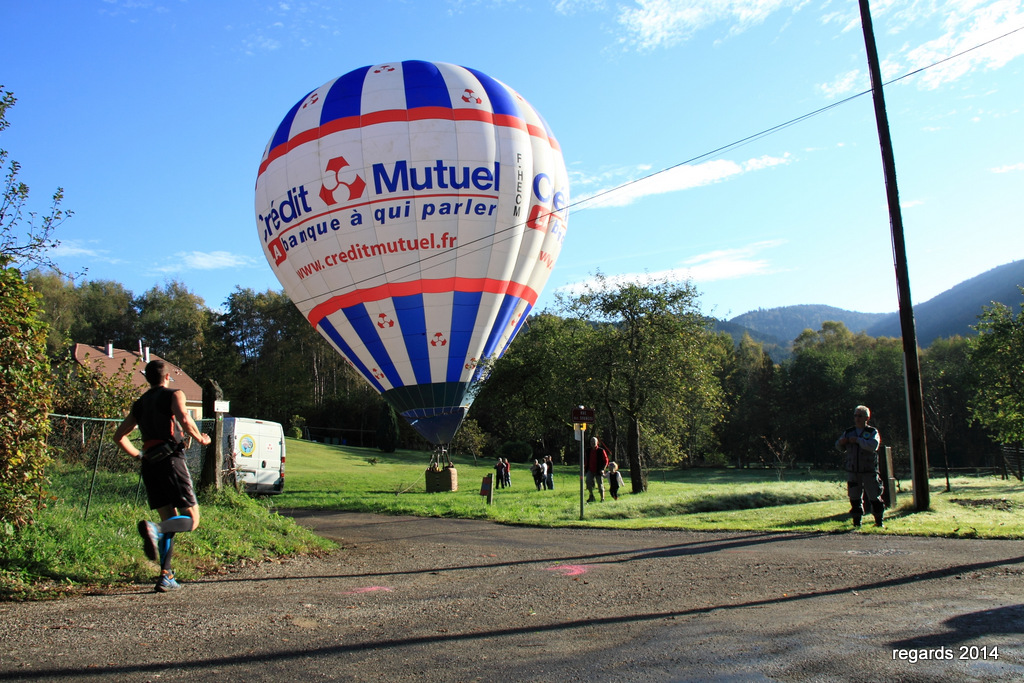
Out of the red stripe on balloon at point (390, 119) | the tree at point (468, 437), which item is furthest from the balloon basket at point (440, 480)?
the tree at point (468, 437)

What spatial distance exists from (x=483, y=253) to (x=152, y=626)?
18.7 m

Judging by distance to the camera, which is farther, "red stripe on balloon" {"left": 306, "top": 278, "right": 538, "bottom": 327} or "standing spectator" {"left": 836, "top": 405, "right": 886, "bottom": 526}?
"red stripe on balloon" {"left": 306, "top": 278, "right": 538, "bottom": 327}

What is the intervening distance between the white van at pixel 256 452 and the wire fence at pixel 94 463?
675 centimetres

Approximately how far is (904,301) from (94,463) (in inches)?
546

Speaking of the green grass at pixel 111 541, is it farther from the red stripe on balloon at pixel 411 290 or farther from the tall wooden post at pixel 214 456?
the red stripe on balloon at pixel 411 290

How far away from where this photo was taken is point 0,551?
21.0ft

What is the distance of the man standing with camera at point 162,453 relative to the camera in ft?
19.2

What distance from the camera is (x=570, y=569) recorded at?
7871mm

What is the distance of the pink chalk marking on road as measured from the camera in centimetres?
Result: 757

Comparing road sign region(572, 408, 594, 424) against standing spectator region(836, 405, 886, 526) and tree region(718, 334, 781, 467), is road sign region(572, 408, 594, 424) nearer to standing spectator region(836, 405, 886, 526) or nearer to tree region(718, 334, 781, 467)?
standing spectator region(836, 405, 886, 526)

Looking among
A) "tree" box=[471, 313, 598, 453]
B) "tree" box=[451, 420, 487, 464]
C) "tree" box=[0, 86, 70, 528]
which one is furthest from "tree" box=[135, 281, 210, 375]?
"tree" box=[0, 86, 70, 528]

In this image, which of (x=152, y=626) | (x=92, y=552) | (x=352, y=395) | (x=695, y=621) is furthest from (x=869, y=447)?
(x=352, y=395)

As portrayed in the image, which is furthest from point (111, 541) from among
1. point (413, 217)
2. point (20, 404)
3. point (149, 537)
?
point (413, 217)

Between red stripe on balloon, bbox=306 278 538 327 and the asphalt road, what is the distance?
1476cm
